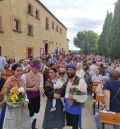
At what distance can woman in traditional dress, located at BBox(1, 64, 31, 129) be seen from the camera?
6.63 meters

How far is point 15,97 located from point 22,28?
840 inches

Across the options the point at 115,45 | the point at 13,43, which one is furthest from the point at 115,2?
the point at 13,43

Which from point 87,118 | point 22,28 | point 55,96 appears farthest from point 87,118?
point 22,28

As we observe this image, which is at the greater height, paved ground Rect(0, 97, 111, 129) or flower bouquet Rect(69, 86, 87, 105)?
flower bouquet Rect(69, 86, 87, 105)

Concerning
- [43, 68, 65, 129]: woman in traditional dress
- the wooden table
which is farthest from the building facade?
the wooden table

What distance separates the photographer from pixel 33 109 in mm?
7750

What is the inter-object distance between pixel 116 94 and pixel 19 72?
202cm

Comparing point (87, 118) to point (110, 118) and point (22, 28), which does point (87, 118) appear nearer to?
point (110, 118)

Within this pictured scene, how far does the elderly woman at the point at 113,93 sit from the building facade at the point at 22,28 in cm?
1735

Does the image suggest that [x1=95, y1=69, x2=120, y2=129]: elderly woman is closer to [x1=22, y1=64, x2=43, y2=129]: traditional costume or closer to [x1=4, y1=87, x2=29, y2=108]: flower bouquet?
[x1=4, y1=87, x2=29, y2=108]: flower bouquet

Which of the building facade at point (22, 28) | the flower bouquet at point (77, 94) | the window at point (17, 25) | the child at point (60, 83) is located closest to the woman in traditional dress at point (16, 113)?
the child at point (60, 83)

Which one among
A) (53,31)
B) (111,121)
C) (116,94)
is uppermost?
(53,31)

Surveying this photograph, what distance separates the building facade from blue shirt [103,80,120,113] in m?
17.4

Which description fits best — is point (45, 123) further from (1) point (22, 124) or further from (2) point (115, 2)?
(2) point (115, 2)
